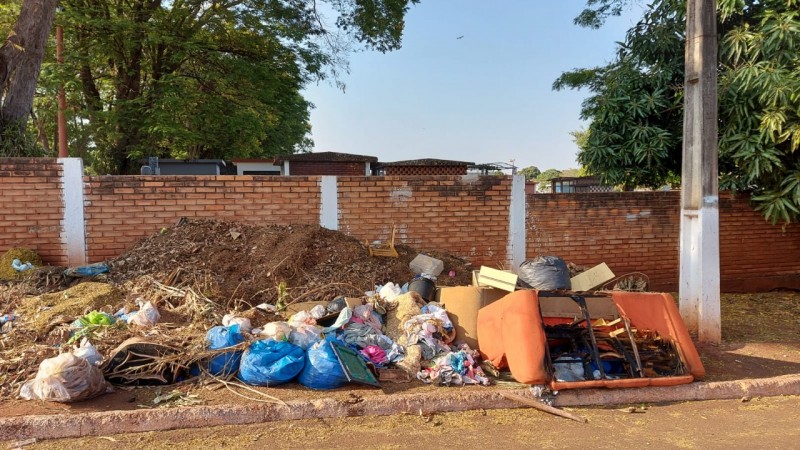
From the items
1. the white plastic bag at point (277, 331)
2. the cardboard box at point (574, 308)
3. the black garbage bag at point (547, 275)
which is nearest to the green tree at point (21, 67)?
the white plastic bag at point (277, 331)

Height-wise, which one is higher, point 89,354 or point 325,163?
point 325,163

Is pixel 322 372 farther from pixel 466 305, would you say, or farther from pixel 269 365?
pixel 466 305

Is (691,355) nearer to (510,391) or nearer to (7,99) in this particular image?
(510,391)

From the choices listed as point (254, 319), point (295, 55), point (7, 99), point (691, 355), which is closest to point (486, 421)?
point (691, 355)

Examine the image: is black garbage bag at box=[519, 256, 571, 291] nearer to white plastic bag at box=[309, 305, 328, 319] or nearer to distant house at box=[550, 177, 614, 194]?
white plastic bag at box=[309, 305, 328, 319]

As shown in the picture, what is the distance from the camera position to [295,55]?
14203mm

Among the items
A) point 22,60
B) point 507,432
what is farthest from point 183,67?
point 507,432

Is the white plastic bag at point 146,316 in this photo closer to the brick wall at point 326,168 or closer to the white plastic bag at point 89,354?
the white plastic bag at point 89,354

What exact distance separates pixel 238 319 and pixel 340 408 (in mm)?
1594

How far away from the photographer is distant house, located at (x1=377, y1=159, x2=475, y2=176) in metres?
17.0

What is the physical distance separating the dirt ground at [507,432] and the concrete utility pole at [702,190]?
1.54 meters

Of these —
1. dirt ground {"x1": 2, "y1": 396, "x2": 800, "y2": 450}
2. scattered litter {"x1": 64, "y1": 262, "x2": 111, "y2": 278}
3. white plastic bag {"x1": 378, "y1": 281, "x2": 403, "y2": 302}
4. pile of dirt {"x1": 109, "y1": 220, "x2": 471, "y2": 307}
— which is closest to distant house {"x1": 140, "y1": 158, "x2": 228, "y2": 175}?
scattered litter {"x1": 64, "y1": 262, "x2": 111, "y2": 278}

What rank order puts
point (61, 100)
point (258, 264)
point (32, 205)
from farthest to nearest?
1. point (61, 100)
2. point (32, 205)
3. point (258, 264)

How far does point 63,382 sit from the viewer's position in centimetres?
374
